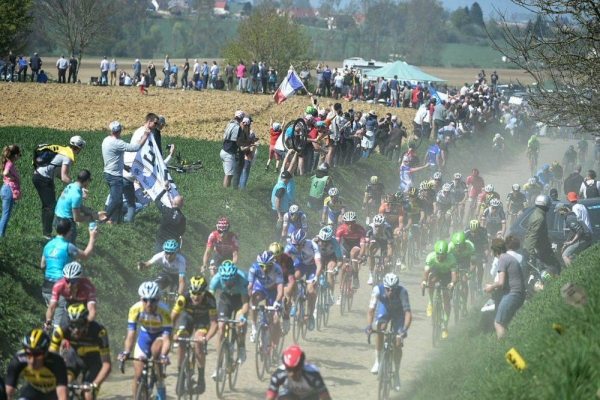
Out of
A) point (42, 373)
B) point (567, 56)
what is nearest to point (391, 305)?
point (42, 373)

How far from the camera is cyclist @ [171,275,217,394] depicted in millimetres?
15977

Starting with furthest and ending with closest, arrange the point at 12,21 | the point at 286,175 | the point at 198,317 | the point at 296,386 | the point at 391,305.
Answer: the point at 12,21 → the point at 286,175 → the point at 391,305 → the point at 198,317 → the point at 296,386

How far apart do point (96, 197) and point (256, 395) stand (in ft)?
32.8

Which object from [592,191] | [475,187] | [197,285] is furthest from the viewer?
[475,187]

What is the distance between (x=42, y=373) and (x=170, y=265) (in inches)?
244

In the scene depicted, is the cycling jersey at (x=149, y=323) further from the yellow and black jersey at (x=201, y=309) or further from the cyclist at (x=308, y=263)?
the cyclist at (x=308, y=263)

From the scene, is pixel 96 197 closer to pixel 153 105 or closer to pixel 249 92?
pixel 153 105

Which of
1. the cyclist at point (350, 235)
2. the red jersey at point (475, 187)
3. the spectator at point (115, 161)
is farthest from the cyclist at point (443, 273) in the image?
the red jersey at point (475, 187)

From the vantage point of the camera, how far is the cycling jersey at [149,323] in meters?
15.1

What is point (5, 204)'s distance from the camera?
65.1 feet

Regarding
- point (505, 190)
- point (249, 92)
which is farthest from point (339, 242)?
point (249, 92)

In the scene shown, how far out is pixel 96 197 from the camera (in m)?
25.9

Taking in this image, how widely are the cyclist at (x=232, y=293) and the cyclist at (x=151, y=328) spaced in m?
2.27

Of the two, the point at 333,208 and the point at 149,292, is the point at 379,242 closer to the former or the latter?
the point at 333,208
